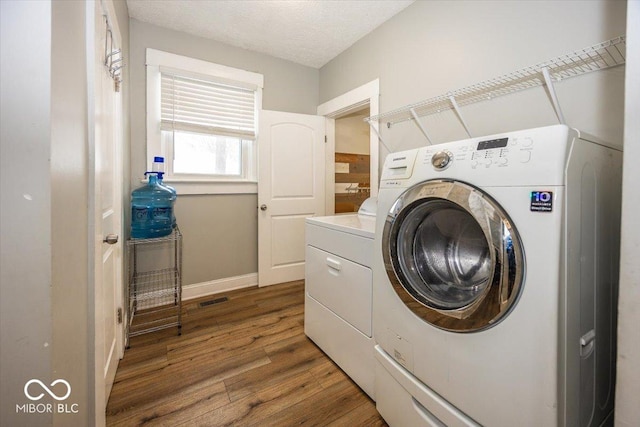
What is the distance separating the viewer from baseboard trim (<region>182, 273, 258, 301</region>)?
250 cm

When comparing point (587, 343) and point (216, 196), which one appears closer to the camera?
point (587, 343)

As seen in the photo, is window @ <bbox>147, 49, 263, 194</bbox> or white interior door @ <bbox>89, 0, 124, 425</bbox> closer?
white interior door @ <bbox>89, 0, 124, 425</bbox>

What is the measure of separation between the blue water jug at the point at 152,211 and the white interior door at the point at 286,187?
0.85 m

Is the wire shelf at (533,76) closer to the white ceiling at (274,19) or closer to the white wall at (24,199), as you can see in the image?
the white ceiling at (274,19)

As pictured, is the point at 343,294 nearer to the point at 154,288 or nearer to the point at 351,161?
the point at 154,288

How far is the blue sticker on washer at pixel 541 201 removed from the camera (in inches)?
26.0

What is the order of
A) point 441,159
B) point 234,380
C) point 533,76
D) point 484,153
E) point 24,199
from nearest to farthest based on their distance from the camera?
point 24,199
point 484,153
point 441,159
point 533,76
point 234,380

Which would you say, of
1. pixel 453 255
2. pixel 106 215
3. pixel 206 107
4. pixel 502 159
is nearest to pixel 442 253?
pixel 453 255

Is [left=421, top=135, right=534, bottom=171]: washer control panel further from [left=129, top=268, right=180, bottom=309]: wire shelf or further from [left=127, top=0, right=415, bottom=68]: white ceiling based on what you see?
[left=129, top=268, right=180, bottom=309]: wire shelf

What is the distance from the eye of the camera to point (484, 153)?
0.81 meters

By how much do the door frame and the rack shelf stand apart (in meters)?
1.63

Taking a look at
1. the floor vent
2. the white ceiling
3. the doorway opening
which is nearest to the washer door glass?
the white ceiling

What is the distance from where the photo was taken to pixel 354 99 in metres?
2.56

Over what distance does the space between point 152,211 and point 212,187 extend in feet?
1.96
